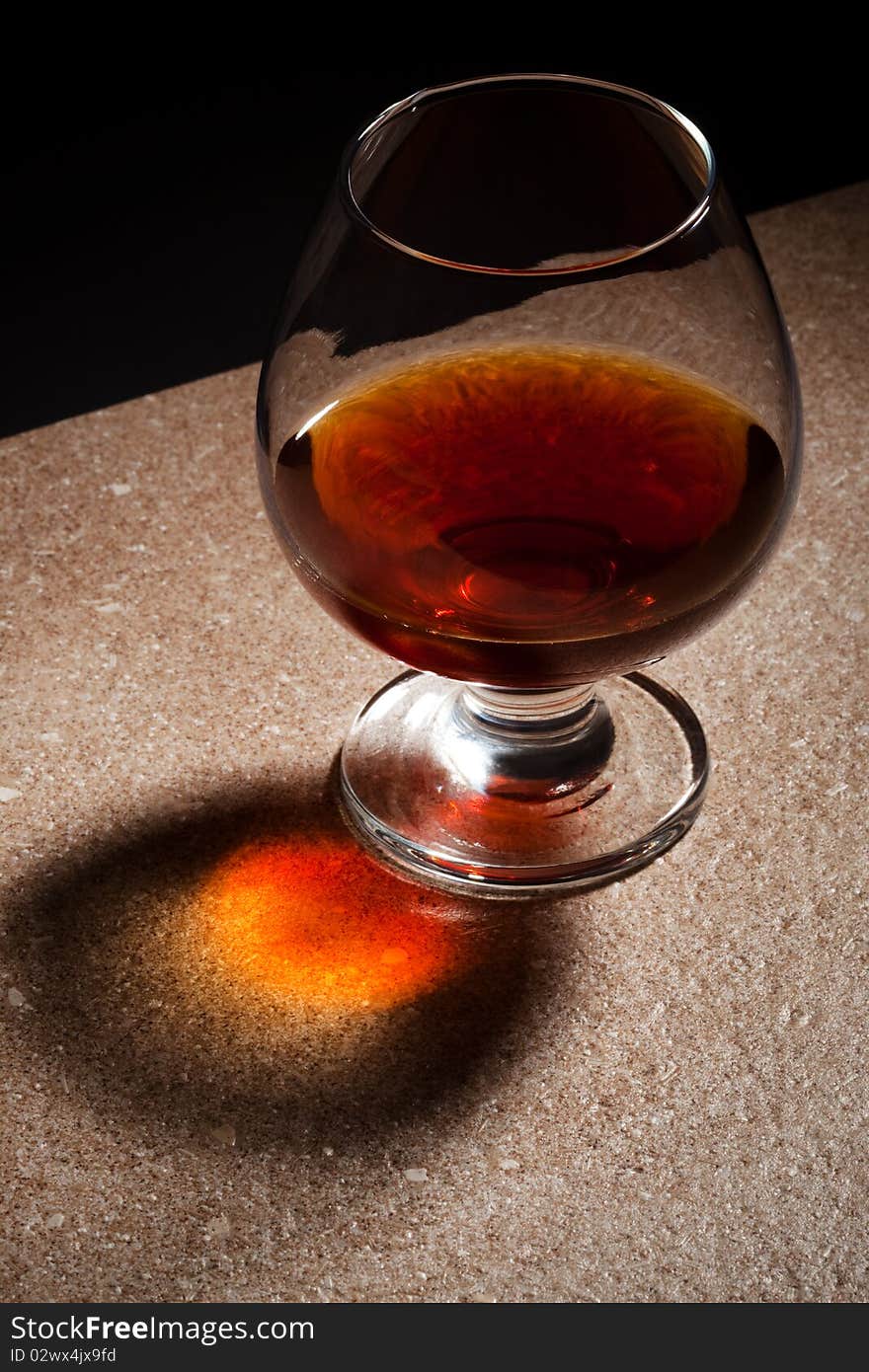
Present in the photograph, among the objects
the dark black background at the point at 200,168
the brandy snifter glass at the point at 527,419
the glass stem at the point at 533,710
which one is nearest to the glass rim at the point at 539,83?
the brandy snifter glass at the point at 527,419

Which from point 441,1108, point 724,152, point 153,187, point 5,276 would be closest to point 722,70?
point 724,152

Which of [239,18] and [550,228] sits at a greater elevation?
[550,228]

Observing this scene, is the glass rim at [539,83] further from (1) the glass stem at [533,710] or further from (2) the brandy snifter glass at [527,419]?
(1) the glass stem at [533,710]

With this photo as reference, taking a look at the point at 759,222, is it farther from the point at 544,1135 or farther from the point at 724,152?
the point at 544,1135

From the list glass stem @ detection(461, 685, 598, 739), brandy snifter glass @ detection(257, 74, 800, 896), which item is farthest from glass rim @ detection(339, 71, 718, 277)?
glass stem @ detection(461, 685, 598, 739)

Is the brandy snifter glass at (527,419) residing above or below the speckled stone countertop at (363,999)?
above

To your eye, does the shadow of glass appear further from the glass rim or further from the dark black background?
the dark black background

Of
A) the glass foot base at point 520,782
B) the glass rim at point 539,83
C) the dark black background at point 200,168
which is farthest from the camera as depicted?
the dark black background at point 200,168
